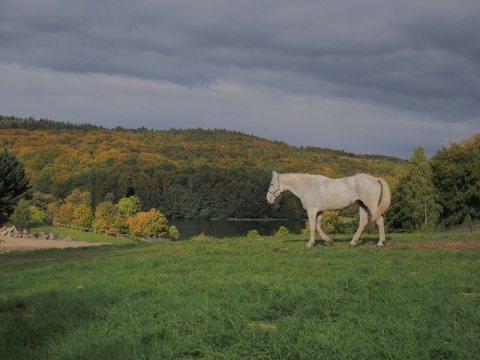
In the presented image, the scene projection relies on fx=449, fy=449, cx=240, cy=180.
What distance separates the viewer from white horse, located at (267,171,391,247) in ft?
44.8

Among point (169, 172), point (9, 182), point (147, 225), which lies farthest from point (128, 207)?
point (9, 182)

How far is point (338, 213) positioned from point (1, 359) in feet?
220

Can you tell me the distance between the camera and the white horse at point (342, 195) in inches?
538

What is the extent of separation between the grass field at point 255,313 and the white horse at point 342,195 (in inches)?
126

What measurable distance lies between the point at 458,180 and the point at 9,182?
54679 millimetres

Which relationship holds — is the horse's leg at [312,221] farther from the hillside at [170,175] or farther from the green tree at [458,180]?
the hillside at [170,175]

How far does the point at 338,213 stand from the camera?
6988cm

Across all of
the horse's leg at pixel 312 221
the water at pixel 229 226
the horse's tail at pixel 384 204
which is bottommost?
the water at pixel 229 226

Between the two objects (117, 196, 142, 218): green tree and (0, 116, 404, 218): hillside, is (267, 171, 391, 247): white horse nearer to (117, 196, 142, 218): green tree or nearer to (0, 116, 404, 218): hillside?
(117, 196, 142, 218): green tree

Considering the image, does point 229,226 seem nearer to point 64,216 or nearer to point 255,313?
point 64,216

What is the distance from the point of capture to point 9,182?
189ft

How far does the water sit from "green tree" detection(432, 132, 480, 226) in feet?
137

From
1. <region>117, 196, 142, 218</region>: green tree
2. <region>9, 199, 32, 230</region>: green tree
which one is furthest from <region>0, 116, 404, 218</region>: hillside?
<region>9, 199, 32, 230</region>: green tree

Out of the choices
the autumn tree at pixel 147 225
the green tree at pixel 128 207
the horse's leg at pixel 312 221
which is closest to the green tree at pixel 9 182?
the autumn tree at pixel 147 225
